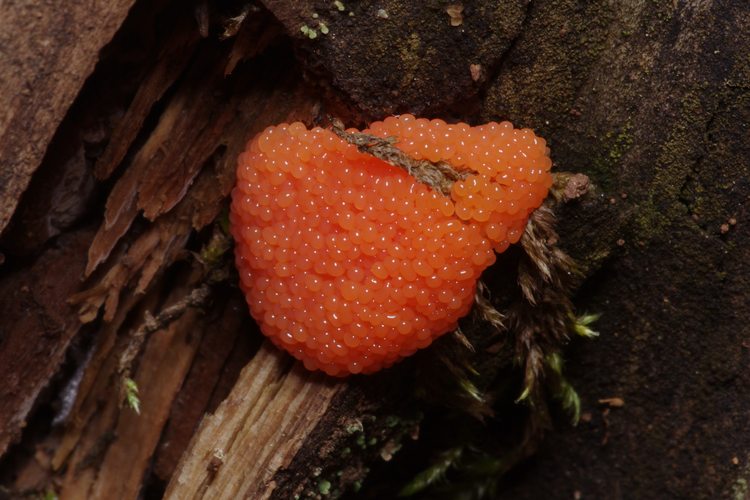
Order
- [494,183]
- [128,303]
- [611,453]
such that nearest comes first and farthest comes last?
1. [494,183]
2. [128,303]
3. [611,453]

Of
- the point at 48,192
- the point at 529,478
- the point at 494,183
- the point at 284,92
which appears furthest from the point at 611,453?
the point at 48,192

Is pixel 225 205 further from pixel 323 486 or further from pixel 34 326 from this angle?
pixel 323 486

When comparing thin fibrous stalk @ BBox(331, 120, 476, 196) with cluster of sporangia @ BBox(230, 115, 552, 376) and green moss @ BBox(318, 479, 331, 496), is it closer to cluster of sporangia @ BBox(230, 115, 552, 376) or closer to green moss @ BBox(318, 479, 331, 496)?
cluster of sporangia @ BBox(230, 115, 552, 376)

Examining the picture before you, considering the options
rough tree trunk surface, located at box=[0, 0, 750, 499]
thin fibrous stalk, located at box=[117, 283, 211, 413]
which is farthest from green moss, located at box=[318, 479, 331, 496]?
thin fibrous stalk, located at box=[117, 283, 211, 413]

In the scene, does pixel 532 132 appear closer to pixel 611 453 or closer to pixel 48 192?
pixel 611 453

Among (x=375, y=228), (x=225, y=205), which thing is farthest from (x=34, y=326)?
(x=375, y=228)

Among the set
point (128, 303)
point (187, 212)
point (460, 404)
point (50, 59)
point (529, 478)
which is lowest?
point (529, 478)

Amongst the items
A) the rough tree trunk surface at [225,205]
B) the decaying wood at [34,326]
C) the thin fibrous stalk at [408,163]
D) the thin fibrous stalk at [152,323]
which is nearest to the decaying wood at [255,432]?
the rough tree trunk surface at [225,205]
